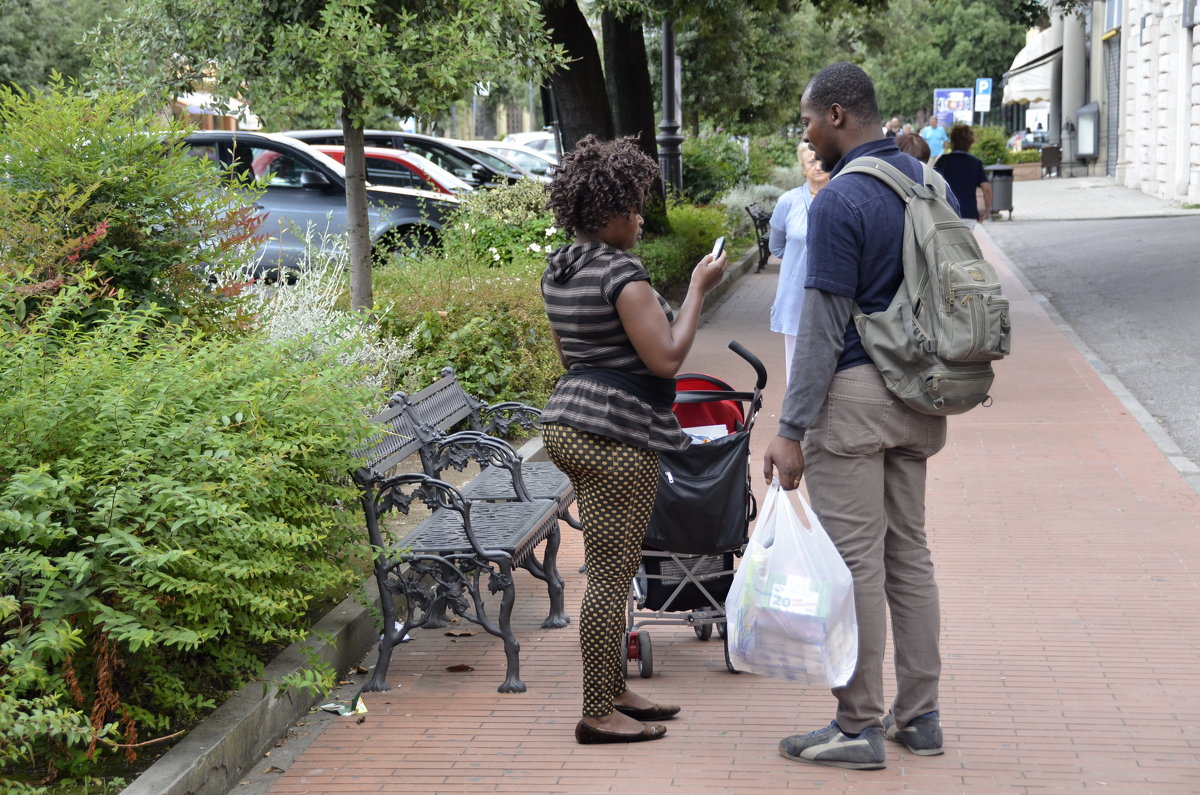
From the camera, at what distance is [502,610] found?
15.8 ft

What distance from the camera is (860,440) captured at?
3.75 meters

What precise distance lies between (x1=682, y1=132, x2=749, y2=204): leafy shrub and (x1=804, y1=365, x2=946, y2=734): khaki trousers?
19.9 metres

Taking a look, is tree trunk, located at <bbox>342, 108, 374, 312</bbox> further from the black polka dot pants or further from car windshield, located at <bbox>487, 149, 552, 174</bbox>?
car windshield, located at <bbox>487, 149, 552, 174</bbox>

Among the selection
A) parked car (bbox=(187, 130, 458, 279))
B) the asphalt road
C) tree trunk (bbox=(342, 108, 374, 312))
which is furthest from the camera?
parked car (bbox=(187, 130, 458, 279))

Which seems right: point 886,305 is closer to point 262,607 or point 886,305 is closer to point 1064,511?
point 262,607

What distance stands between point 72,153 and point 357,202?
3249 mm

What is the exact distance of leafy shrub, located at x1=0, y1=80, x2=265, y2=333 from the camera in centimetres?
511

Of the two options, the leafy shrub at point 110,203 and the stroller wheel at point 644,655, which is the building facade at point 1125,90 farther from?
the stroller wheel at point 644,655

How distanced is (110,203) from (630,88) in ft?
37.2

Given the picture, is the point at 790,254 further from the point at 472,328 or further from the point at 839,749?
the point at 839,749

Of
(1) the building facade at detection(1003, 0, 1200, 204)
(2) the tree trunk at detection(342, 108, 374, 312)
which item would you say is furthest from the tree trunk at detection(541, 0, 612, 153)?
(1) the building facade at detection(1003, 0, 1200, 204)

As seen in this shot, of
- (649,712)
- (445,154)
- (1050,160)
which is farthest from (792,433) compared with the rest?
(1050,160)

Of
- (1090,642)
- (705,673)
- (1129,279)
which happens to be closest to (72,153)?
(705,673)

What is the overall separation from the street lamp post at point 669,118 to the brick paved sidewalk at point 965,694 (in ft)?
41.0
